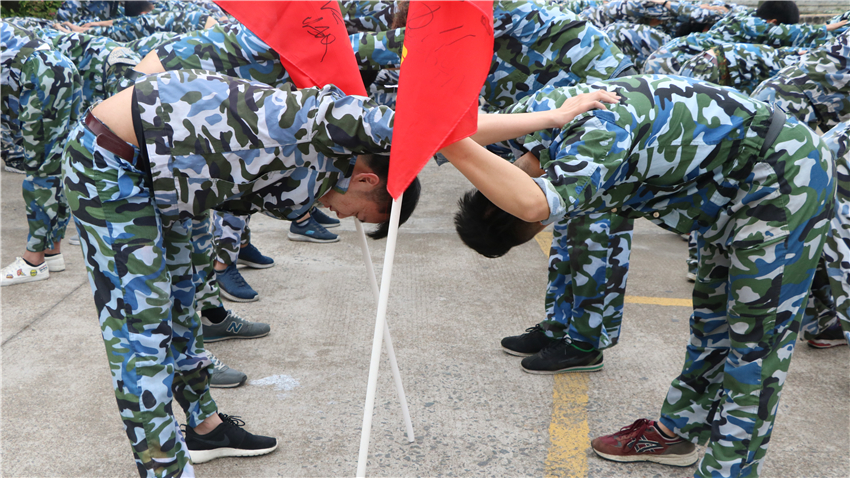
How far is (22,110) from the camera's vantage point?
4133 millimetres

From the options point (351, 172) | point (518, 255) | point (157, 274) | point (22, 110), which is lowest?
point (518, 255)

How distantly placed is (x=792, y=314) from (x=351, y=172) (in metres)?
1.52

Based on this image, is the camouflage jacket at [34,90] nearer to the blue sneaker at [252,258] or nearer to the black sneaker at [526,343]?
the blue sneaker at [252,258]

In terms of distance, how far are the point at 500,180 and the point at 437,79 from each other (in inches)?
12.4

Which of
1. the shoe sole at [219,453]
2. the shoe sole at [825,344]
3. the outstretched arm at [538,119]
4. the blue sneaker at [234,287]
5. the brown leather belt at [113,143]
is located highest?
the outstretched arm at [538,119]

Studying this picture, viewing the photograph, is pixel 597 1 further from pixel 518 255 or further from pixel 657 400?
pixel 657 400

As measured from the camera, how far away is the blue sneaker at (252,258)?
4602mm

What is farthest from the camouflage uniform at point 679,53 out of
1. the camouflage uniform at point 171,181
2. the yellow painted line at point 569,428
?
the camouflage uniform at point 171,181

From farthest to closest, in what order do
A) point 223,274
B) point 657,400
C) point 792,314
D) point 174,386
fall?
point 223,274 < point 657,400 < point 174,386 < point 792,314

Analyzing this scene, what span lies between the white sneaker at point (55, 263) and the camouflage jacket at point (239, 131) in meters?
3.25

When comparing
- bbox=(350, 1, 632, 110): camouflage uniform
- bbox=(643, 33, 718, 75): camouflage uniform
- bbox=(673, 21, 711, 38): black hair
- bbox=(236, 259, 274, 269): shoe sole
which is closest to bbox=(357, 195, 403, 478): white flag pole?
bbox=(350, 1, 632, 110): camouflage uniform

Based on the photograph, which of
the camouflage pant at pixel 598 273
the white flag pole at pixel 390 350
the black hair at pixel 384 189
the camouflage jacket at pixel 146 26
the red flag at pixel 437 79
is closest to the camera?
the red flag at pixel 437 79

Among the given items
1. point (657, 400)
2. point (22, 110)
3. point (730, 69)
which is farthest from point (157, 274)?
point (730, 69)

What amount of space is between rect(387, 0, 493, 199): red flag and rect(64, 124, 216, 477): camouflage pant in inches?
31.4
